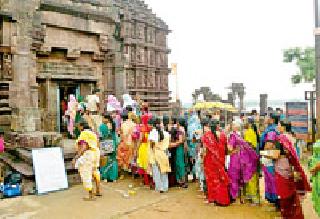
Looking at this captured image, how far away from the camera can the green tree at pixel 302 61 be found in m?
19.6

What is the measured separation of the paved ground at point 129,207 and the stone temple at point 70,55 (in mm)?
2826

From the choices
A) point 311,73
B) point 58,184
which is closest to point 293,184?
point 58,184

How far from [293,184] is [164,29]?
1285 cm

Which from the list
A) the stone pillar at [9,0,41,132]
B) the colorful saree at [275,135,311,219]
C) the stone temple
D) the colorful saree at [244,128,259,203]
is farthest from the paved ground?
the stone pillar at [9,0,41,132]

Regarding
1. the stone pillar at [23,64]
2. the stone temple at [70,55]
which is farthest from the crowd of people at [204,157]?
the stone temple at [70,55]

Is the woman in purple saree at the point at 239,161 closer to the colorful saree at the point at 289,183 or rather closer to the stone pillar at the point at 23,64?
the colorful saree at the point at 289,183

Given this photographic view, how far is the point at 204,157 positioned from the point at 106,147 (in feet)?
10.2

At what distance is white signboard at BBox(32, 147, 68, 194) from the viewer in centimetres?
775

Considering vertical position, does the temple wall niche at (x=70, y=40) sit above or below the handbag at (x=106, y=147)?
above

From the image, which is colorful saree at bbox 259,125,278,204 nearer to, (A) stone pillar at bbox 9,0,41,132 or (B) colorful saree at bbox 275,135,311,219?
(B) colorful saree at bbox 275,135,311,219

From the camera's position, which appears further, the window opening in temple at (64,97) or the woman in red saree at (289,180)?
the window opening in temple at (64,97)

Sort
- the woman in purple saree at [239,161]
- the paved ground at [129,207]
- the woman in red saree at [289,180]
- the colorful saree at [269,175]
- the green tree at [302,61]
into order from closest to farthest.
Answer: the woman in red saree at [289,180] < the colorful saree at [269,175] < the paved ground at [129,207] < the woman in purple saree at [239,161] < the green tree at [302,61]

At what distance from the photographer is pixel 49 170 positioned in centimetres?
795

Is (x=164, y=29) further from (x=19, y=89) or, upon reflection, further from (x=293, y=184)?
(x=293, y=184)
